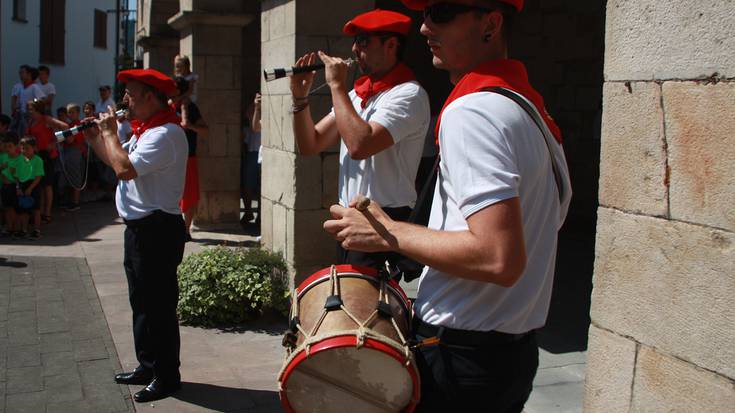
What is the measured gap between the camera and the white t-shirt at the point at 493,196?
5.61 feet

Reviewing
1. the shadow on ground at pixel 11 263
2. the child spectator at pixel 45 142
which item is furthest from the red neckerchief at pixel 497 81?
the child spectator at pixel 45 142

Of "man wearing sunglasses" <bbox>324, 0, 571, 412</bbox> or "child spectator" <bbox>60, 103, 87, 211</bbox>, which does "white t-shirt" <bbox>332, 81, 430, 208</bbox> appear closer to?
"man wearing sunglasses" <bbox>324, 0, 571, 412</bbox>

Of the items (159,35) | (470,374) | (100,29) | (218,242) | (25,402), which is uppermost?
(100,29)

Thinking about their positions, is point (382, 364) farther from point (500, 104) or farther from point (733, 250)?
point (733, 250)

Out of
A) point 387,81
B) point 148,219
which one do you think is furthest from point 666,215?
point 148,219

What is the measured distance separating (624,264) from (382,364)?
119 centimetres

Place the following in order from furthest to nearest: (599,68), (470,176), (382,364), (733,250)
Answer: (599,68) < (733,250) < (382,364) < (470,176)

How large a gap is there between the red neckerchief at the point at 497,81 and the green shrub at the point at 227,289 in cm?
411

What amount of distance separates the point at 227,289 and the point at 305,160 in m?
1.11

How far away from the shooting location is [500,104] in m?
1.78

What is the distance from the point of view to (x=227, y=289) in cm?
581

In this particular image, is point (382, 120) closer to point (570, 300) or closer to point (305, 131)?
point (305, 131)

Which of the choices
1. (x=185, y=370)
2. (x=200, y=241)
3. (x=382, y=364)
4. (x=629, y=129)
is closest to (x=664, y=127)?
(x=629, y=129)

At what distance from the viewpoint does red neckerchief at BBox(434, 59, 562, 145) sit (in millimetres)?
1860
